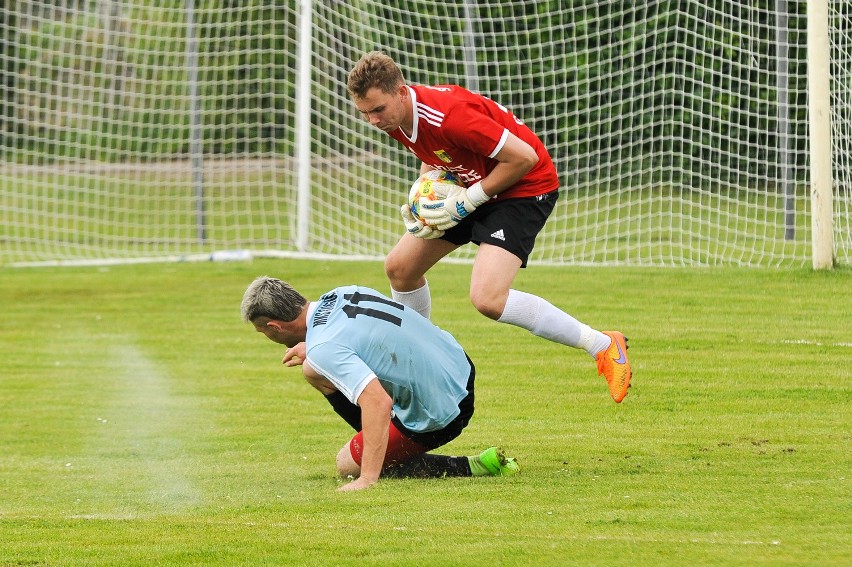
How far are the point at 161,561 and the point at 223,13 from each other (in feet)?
49.8

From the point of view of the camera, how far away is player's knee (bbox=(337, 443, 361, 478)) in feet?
21.9

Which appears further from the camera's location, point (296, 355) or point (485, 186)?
point (485, 186)

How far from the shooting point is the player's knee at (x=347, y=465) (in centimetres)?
668

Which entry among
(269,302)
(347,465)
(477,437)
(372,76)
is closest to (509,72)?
(477,437)

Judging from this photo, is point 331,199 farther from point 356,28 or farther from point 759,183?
point 759,183

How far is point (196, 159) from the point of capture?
17.8 meters

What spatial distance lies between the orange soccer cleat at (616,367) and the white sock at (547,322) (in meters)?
0.04

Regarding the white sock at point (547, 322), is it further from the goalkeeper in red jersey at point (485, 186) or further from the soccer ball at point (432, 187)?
the soccer ball at point (432, 187)

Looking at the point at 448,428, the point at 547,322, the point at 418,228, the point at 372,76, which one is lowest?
the point at 448,428

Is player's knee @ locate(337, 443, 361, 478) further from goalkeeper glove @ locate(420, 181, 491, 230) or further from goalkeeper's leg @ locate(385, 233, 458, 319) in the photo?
goalkeeper glove @ locate(420, 181, 491, 230)

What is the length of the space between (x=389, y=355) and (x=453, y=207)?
1110 millimetres

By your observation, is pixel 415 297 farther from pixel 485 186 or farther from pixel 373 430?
pixel 373 430

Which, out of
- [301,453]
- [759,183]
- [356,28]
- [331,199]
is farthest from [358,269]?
[301,453]

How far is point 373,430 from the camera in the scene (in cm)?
605
